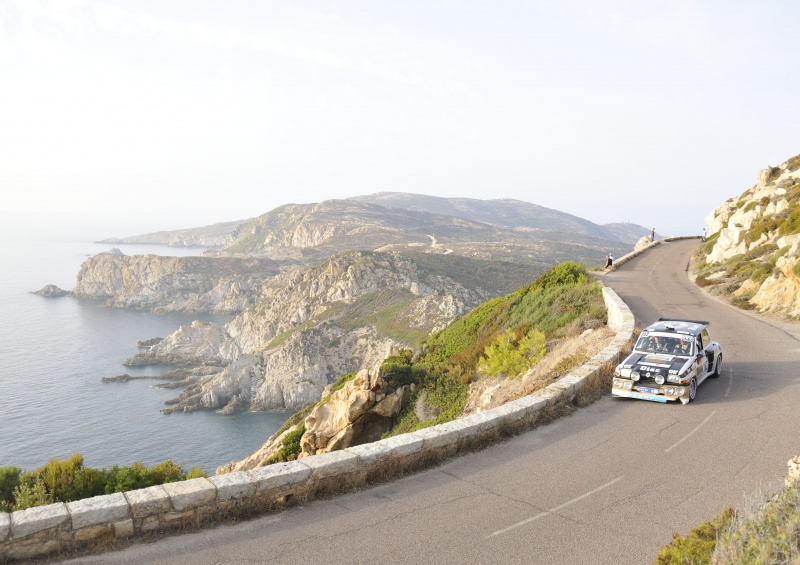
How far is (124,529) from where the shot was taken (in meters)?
6.41

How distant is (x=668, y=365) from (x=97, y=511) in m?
12.2

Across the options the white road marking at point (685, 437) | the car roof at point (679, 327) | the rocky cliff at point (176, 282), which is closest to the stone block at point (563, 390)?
the white road marking at point (685, 437)

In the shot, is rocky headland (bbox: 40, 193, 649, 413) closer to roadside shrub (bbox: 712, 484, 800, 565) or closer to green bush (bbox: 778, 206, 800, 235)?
green bush (bbox: 778, 206, 800, 235)

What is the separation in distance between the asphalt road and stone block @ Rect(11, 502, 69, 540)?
20.4 inches

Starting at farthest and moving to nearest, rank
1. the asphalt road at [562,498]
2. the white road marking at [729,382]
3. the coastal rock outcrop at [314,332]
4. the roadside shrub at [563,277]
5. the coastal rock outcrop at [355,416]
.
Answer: the coastal rock outcrop at [314,332]
the roadside shrub at [563,277]
the coastal rock outcrop at [355,416]
the white road marking at [729,382]
the asphalt road at [562,498]

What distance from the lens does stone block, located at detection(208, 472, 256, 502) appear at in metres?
7.02

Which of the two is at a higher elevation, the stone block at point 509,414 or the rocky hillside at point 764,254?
the rocky hillside at point 764,254

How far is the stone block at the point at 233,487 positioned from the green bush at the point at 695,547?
5.25 metres

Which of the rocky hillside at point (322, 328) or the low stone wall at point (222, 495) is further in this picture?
the rocky hillside at point (322, 328)

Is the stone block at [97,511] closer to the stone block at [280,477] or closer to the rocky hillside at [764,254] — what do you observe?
the stone block at [280,477]

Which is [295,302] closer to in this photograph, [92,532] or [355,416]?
[355,416]

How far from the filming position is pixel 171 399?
71875 millimetres

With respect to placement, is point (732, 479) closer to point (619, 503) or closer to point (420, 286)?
point (619, 503)

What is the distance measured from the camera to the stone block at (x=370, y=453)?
8305 mm
